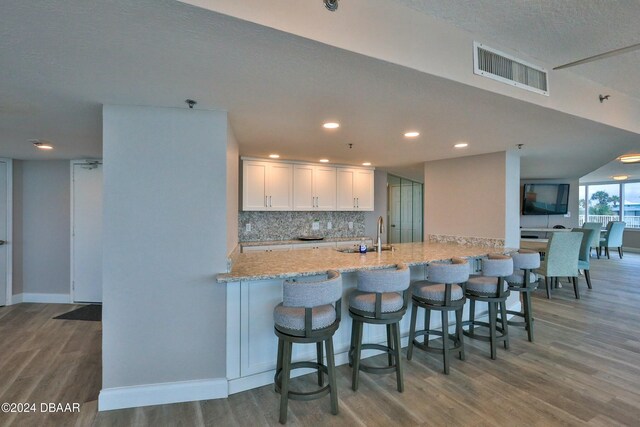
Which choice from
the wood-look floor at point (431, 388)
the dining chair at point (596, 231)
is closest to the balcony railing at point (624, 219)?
the dining chair at point (596, 231)

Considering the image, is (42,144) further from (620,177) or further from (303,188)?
(620,177)

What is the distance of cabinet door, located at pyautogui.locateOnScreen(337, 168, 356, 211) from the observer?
5.30 m

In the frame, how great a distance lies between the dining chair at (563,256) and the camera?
483 centimetres

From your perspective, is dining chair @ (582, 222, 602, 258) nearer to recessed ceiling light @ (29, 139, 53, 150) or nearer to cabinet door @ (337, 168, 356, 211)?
cabinet door @ (337, 168, 356, 211)

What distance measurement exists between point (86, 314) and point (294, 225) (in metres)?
3.22

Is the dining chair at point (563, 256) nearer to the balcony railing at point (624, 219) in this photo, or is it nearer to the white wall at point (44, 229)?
the balcony railing at point (624, 219)

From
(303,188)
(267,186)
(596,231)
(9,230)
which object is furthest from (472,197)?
(9,230)

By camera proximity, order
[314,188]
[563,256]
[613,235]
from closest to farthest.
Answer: [563,256] → [314,188] → [613,235]

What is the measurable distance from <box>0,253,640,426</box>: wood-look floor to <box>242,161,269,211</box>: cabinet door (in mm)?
2406

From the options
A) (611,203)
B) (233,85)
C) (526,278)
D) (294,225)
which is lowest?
(526,278)

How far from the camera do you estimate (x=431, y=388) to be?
243 cm

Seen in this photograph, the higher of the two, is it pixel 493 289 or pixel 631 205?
pixel 631 205

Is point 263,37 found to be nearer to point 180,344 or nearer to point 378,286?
point 378,286

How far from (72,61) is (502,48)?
251 centimetres
